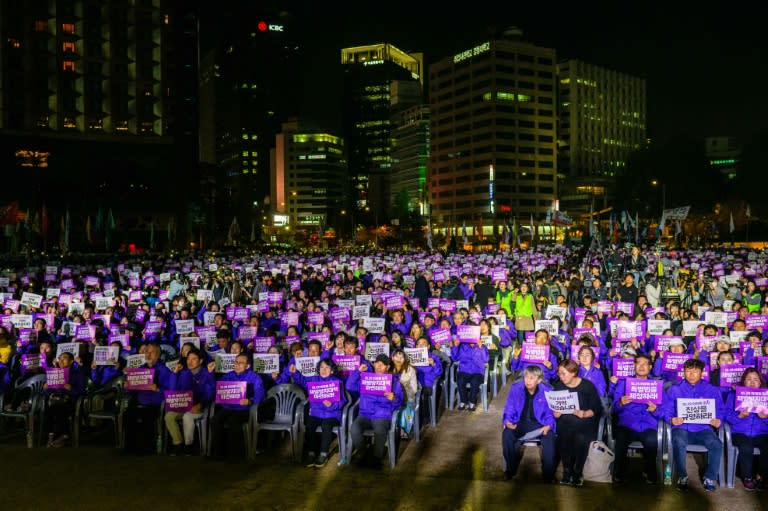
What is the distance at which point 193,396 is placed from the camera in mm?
9078

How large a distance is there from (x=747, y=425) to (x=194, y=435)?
6.82 meters

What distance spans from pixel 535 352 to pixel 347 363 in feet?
9.43

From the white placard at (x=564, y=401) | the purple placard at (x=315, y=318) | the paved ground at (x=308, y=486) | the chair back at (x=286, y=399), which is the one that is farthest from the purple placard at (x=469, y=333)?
the purple placard at (x=315, y=318)

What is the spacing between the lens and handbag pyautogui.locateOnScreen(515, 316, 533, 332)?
1452 cm

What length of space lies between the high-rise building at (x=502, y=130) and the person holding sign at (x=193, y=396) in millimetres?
129927

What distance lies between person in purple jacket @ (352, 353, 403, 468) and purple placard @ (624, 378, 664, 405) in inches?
113

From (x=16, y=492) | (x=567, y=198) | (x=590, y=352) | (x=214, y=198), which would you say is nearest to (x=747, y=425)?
(x=590, y=352)

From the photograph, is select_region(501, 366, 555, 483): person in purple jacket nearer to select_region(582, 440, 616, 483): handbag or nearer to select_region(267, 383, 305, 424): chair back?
select_region(582, 440, 616, 483): handbag

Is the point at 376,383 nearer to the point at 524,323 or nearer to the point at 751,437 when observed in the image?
the point at 751,437

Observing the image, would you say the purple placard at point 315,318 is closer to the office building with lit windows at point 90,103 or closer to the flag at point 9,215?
the flag at point 9,215

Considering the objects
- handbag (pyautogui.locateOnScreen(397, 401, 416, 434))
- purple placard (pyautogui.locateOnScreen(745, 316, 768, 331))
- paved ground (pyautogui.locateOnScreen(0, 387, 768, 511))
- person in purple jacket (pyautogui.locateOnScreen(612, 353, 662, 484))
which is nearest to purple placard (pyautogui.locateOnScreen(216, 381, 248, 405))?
paved ground (pyautogui.locateOnScreen(0, 387, 768, 511))

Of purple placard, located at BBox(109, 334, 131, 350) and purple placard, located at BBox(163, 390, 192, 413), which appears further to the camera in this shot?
purple placard, located at BBox(109, 334, 131, 350)

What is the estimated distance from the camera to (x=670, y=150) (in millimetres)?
71500

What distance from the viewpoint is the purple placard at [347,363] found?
1006cm
